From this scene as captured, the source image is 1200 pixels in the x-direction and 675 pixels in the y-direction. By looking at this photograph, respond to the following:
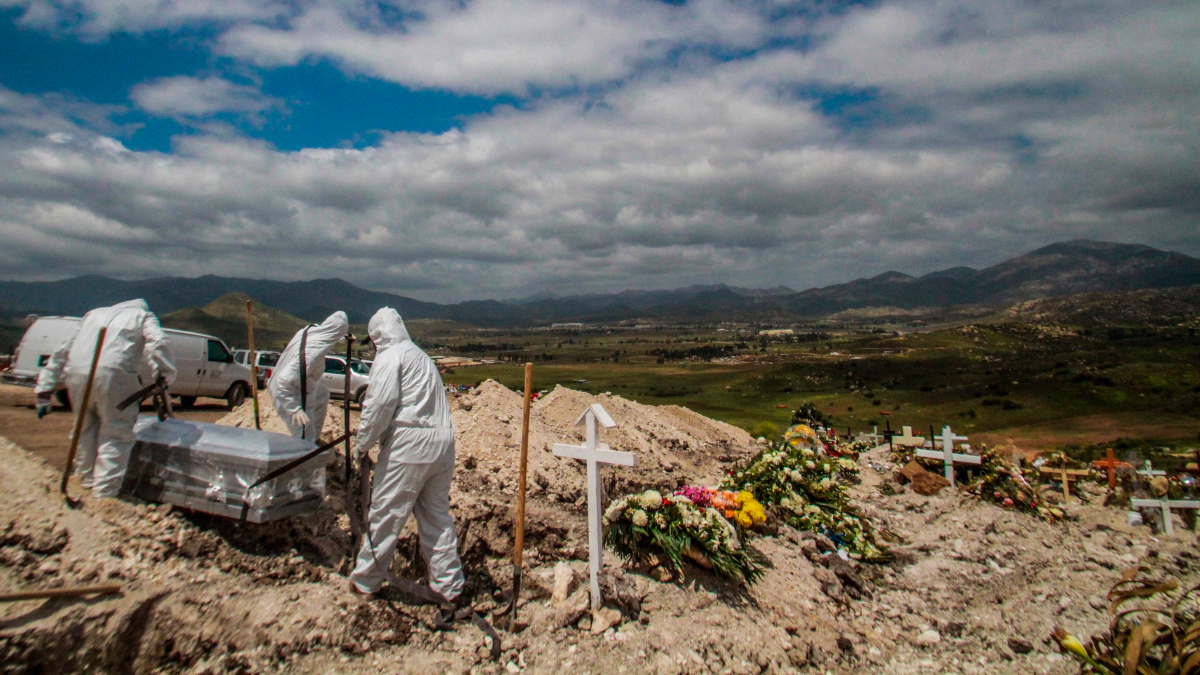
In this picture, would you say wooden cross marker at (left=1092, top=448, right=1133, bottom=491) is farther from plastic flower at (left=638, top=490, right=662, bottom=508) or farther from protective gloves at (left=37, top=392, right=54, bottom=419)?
protective gloves at (left=37, top=392, right=54, bottom=419)

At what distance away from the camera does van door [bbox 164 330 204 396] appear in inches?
538

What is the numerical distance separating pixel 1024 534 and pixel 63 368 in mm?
13831

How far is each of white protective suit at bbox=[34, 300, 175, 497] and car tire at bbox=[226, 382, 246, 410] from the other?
947 centimetres

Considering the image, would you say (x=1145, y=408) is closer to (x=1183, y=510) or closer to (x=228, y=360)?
(x=1183, y=510)

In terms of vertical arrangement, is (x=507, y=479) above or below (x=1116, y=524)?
above

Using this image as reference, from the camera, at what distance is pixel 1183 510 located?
420 inches

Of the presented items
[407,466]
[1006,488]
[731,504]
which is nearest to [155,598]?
[407,466]

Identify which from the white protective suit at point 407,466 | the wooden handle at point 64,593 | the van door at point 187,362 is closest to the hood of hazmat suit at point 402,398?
the white protective suit at point 407,466

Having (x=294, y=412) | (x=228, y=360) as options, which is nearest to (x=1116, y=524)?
(x=294, y=412)

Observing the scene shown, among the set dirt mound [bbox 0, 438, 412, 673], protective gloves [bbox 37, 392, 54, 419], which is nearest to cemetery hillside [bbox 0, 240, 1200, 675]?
dirt mound [bbox 0, 438, 412, 673]

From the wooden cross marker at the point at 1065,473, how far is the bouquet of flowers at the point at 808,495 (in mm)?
5338

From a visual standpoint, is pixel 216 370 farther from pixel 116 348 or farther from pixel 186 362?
pixel 116 348

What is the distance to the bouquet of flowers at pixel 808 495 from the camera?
925cm

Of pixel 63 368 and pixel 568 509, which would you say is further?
pixel 568 509
